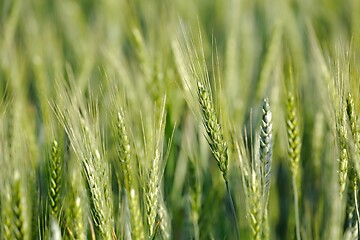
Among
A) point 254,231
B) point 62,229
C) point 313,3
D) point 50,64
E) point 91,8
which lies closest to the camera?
point 254,231

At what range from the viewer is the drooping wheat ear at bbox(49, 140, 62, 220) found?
0.99 m

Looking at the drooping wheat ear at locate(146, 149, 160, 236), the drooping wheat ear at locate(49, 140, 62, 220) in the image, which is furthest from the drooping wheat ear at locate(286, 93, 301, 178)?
the drooping wheat ear at locate(49, 140, 62, 220)

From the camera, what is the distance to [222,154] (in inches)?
37.2

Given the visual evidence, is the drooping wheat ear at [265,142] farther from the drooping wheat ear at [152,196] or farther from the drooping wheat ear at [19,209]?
the drooping wheat ear at [19,209]

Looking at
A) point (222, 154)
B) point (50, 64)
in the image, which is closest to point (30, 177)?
point (222, 154)

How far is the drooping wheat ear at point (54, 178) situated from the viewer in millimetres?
988

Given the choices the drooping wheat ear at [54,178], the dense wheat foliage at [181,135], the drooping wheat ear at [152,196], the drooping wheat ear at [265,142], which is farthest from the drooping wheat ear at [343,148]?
the drooping wheat ear at [54,178]

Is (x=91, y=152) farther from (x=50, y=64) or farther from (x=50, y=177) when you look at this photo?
(x=50, y=64)

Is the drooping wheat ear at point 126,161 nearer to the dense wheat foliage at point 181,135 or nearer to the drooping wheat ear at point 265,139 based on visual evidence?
the dense wheat foliage at point 181,135

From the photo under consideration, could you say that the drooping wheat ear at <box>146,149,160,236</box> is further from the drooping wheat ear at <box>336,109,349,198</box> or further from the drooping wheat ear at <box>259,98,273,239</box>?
the drooping wheat ear at <box>336,109,349,198</box>

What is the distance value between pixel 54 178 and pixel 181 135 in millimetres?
552

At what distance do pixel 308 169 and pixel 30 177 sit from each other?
25.7 inches

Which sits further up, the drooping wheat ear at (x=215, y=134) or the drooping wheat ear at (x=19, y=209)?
the drooping wheat ear at (x=215, y=134)

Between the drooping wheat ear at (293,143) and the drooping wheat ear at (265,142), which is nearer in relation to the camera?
the drooping wheat ear at (265,142)
